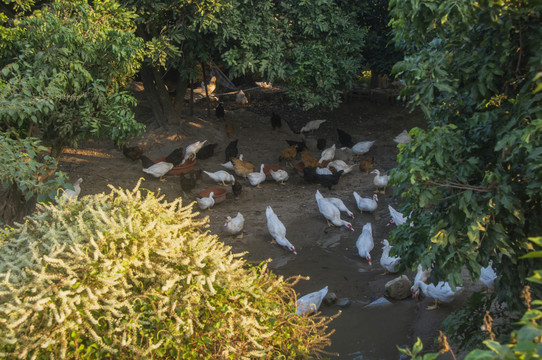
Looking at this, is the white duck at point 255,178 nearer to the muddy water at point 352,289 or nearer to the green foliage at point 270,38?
the muddy water at point 352,289

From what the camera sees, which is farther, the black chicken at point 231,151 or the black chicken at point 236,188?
the black chicken at point 231,151

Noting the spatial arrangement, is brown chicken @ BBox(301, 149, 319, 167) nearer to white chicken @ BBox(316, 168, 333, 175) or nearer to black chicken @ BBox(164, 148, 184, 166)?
white chicken @ BBox(316, 168, 333, 175)

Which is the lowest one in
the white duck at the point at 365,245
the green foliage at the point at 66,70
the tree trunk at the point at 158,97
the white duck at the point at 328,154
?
the white duck at the point at 365,245

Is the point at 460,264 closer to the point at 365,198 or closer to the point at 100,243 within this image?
the point at 100,243

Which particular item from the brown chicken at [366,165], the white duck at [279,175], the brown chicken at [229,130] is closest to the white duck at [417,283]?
the white duck at [279,175]

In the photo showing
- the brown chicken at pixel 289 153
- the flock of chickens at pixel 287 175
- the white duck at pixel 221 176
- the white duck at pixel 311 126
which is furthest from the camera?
the white duck at pixel 311 126

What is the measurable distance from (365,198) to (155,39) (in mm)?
4995

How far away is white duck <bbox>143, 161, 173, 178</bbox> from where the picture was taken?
10.1m

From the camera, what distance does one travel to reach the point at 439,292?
19.9ft

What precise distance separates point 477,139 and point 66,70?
15.9 ft

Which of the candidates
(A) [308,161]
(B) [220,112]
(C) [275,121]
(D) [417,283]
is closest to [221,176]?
(A) [308,161]

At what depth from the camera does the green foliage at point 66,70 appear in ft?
18.7

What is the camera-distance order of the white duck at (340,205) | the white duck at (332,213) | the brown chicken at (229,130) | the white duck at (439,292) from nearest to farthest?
the white duck at (439,292) < the white duck at (332,213) < the white duck at (340,205) < the brown chicken at (229,130)

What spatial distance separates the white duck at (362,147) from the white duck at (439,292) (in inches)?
236
